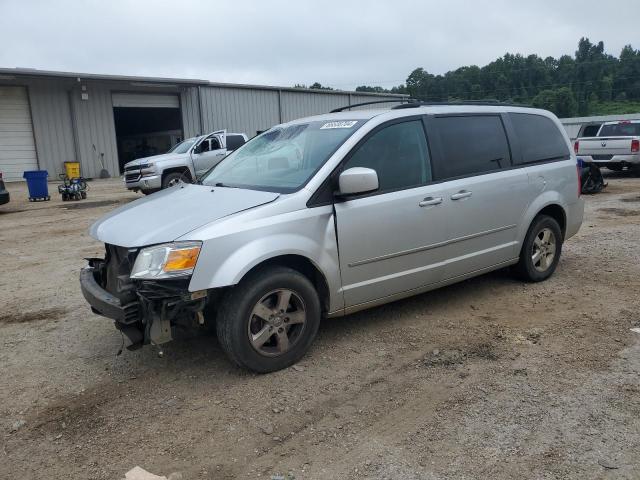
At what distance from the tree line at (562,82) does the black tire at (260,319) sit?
61.1 m

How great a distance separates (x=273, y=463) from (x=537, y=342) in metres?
2.44

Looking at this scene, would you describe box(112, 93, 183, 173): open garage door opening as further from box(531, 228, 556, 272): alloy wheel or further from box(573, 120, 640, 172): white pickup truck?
box(531, 228, 556, 272): alloy wheel

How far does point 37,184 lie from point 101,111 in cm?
1021

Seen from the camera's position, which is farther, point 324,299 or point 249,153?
point 249,153

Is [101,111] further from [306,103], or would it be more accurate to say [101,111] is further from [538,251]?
[538,251]

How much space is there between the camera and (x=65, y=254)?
7930 mm

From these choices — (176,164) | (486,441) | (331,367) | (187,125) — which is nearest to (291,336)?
(331,367)

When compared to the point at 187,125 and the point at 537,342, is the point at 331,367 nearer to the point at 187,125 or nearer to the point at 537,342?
the point at 537,342

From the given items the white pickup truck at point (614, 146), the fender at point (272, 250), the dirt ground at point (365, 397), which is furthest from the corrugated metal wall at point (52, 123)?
the fender at point (272, 250)

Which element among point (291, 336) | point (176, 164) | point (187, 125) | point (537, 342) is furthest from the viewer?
point (187, 125)

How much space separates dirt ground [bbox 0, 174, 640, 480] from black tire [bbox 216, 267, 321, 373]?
14 centimetres

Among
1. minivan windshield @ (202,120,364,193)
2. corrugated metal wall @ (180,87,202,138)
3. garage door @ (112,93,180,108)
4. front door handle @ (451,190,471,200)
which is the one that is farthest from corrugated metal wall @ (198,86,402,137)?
front door handle @ (451,190,471,200)

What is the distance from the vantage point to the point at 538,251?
18.5 ft

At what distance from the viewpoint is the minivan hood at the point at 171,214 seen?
11.4ft
